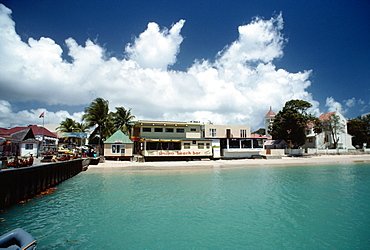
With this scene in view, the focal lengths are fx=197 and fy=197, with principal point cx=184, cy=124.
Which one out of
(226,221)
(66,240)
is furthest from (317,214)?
(66,240)

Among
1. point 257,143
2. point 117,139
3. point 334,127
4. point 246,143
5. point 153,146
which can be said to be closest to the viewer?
point 117,139

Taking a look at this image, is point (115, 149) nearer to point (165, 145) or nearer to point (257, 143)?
point (165, 145)

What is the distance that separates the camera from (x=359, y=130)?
62188 mm

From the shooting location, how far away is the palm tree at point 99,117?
3984 centimetres

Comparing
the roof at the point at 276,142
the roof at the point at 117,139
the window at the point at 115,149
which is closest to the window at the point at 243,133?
the roof at the point at 276,142

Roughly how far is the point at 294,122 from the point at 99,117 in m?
44.9

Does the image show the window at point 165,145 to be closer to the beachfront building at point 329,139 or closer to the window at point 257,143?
the window at point 257,143

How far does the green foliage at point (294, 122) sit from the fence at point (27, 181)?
48001 millimetres

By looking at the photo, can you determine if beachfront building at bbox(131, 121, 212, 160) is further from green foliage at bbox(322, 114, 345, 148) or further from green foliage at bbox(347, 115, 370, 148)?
green foliage at bbox(347, 115, 370, 148)

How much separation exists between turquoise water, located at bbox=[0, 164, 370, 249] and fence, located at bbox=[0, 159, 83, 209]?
93 cm

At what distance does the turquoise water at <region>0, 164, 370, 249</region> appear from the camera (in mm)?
8242

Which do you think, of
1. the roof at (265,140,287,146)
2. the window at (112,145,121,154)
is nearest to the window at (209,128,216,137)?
the window at (112,145,121,154)

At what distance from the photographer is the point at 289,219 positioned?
34.8ft

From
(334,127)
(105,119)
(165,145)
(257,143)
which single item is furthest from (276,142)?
(105,119)
